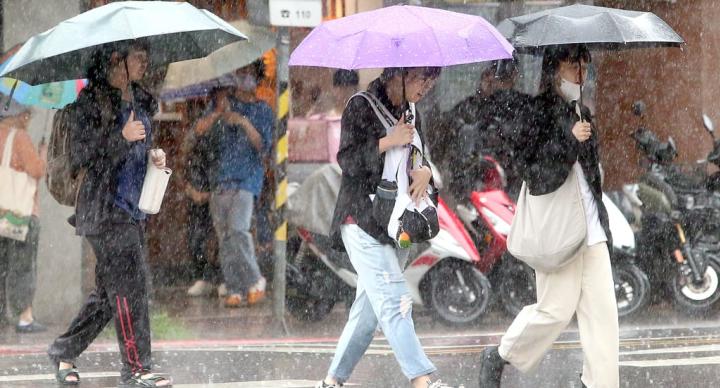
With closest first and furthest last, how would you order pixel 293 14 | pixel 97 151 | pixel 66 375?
pixel 97 151 → pixel 66 375 → pixel 293 14

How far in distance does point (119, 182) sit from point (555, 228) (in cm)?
244

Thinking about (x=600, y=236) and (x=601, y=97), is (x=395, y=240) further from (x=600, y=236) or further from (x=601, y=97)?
(x=601, y=97)

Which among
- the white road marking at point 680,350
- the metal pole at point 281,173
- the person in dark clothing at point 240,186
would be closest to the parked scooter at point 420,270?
the metal pole at point 281,173

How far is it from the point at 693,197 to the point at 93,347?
214 inches

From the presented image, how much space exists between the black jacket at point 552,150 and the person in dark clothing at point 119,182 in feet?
6.81

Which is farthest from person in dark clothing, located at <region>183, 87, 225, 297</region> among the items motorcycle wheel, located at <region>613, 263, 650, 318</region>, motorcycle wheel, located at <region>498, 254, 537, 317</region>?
motorcycle wheel, located at <region>613, 263, 650, 318</region>

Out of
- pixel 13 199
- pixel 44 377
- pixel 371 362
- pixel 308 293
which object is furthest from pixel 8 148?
pixel 371 362

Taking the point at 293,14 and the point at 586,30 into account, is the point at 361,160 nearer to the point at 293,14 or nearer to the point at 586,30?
the point at 586,30

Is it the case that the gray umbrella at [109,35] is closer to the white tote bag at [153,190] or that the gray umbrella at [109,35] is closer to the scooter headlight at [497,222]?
the white tote bag at [153,190]

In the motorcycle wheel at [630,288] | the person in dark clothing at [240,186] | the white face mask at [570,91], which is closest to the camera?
the white face mask at [570,91]

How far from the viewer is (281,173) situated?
459 inches

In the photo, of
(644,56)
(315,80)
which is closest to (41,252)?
(315,80)

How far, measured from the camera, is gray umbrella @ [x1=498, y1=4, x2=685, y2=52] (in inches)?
280

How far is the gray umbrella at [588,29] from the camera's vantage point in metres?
7.12
